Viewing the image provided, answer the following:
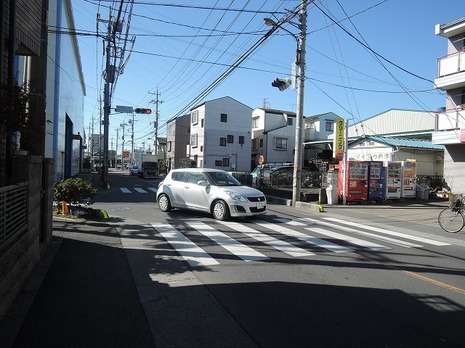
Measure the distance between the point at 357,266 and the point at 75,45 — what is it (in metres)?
31.9

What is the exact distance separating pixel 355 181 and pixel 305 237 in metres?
9.97

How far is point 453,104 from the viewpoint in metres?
21.3

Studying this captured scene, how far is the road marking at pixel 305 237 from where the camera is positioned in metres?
8.20

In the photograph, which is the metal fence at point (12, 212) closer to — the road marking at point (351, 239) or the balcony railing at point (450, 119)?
the road marking at point (351, 239)

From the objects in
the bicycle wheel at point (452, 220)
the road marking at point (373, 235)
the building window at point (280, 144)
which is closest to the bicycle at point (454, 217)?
the bicycle wheel at point (452, 220)

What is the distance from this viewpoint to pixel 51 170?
25.5 ft

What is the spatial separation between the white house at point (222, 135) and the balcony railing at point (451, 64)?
31539 mm

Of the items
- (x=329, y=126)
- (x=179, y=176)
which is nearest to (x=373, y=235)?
(x=179, y=176)

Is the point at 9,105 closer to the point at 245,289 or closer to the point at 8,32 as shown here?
the point at 8,32

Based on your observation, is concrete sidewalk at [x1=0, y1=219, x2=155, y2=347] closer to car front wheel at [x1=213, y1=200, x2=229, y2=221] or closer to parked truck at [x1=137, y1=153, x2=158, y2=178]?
car front wheel at [x1=213, y1=200, x2=229, y2=221]

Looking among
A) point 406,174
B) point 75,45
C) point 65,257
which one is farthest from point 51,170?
point 75,45

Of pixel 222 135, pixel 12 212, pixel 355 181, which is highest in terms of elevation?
pixel 222 135

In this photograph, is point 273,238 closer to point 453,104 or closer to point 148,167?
point 453,104

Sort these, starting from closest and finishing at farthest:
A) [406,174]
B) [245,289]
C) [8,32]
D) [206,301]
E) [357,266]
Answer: [206,301] → [245,289] → [8,32] → [357,266] → [406,174]
